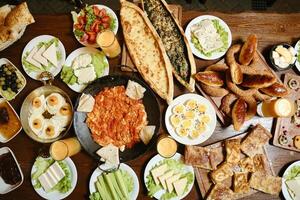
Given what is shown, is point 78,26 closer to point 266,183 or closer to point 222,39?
point 222,39

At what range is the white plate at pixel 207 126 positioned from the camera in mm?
2984

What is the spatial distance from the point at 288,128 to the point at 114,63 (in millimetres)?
1562

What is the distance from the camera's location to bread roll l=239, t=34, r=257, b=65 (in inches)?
115

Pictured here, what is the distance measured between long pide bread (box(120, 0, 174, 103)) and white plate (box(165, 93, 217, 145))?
125 millimetres

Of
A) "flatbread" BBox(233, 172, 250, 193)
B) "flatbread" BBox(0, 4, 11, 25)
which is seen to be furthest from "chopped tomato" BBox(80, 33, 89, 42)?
"flatbread" BBox(233, 172, 250, 193)

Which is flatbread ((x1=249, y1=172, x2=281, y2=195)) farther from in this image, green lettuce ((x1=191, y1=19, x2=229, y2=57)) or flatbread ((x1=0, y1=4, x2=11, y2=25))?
flatbread ((x1=0, y1=4, x2=11, y2=25))

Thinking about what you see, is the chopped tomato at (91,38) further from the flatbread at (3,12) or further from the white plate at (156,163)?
the white plate at (156,163)

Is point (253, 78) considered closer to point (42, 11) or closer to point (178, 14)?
point (178, 14)

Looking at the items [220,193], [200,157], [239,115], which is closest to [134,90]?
Answer: [200,157]

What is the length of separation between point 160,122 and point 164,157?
0.30 metres

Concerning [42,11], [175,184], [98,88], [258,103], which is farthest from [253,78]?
[42,11]

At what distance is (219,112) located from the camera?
3.03 m

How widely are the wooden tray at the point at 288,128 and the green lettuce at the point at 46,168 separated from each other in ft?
5.72

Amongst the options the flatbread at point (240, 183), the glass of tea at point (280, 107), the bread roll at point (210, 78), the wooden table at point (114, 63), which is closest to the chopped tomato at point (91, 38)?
the wooden table at point (114, 63)
